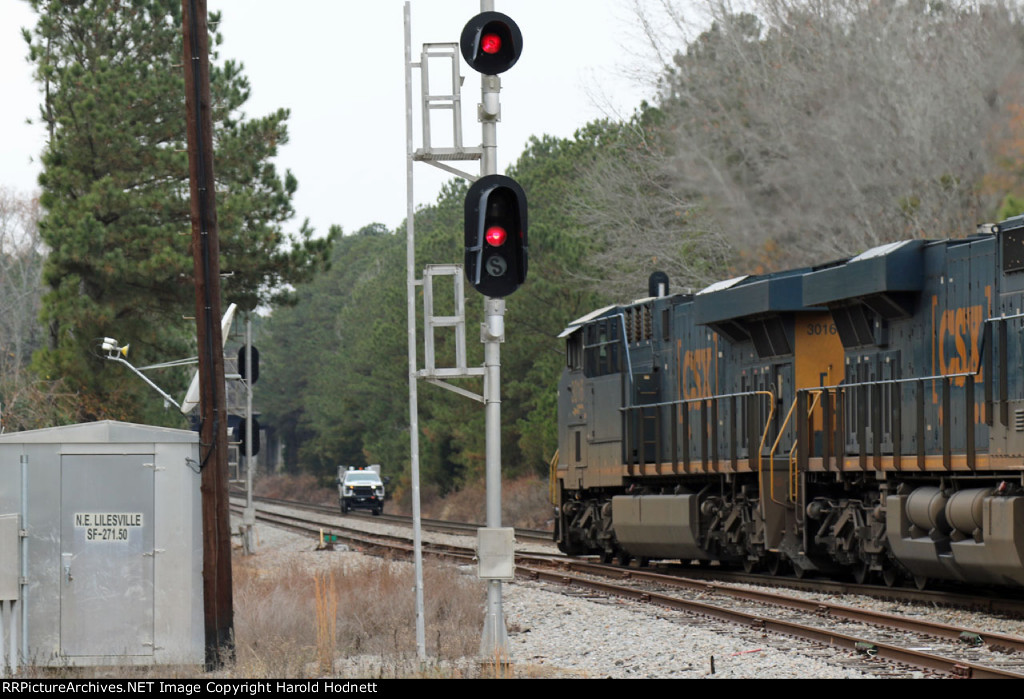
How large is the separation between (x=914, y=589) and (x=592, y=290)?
1066 inches

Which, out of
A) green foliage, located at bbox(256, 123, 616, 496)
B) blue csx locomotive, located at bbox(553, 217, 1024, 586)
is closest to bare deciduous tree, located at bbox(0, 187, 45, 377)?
green foliage, located at bbox(256, 123, 616, 496)

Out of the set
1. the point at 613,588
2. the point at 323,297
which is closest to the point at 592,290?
the point at 613,588

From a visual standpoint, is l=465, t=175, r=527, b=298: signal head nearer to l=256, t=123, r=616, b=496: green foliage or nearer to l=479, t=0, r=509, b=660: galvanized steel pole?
l=479, t=0, r=509, b=660: galvanized steel pole

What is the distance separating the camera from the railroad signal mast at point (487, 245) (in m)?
11.0

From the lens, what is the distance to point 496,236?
11055 mm

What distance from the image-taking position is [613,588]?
1909 centimetres

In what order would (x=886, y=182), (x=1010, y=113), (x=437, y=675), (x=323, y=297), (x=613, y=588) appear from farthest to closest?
(x=323, y=297)
(x=886, y=182)
(x=1010, y=113)
(x=613, y=588)
(x=437, y=675)

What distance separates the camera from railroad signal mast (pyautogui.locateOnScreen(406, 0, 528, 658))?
1101 centimetres

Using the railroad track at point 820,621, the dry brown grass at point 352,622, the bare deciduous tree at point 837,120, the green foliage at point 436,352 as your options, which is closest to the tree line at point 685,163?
the bare deciduous tree at point 837,120

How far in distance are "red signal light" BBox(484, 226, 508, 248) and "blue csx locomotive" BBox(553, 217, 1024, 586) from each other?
6.61m

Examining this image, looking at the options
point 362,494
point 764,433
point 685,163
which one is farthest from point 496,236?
point 362,494

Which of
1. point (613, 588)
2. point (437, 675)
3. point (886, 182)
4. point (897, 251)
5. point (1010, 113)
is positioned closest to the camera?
point (437, 675)

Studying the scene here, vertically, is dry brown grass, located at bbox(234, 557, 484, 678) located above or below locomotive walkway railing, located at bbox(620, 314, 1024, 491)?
below

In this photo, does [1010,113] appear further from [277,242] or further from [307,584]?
[307,584]
